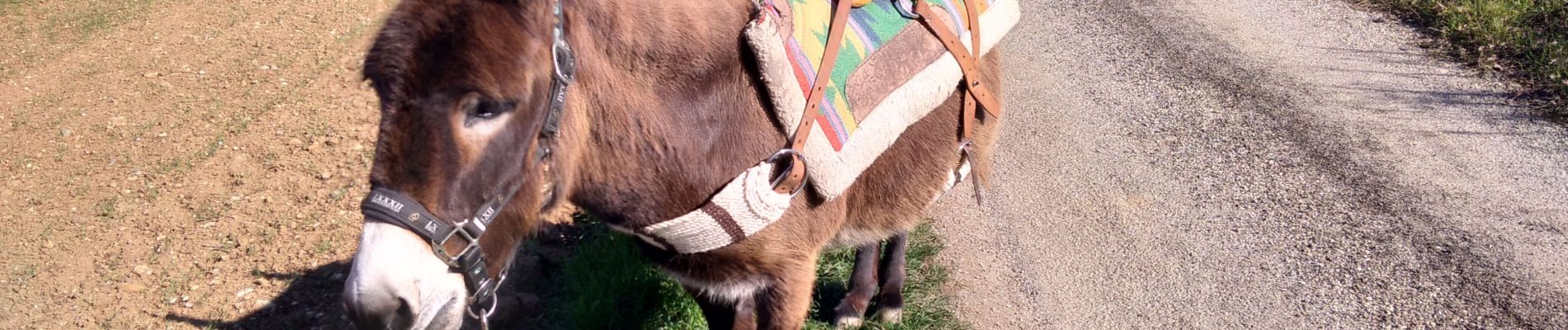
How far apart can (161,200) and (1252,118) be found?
5.41m

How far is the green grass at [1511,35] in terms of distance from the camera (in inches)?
209

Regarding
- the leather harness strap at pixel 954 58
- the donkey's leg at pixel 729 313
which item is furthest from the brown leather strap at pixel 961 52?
the donkey's leg at pixel 729 313

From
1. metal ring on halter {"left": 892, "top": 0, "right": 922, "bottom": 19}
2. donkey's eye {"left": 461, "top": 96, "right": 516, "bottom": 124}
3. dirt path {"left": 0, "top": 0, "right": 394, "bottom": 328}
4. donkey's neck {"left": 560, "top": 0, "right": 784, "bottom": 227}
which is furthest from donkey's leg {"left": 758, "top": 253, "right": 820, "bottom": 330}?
dirt path {"left": 0, "top": 0, "right": 394, "bottom": 328}

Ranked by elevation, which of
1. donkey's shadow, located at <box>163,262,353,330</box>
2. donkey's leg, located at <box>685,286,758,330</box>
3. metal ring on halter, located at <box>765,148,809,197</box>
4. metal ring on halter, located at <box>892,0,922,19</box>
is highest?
metal ring on halter, located at <box>892,0,922,19</box>

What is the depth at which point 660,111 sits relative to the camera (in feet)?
6.52

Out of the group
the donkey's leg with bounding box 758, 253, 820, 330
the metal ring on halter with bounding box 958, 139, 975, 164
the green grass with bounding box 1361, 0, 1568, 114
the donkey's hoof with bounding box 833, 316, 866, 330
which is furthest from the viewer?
the green grass with bounding box 1361, 0, 1568, 114

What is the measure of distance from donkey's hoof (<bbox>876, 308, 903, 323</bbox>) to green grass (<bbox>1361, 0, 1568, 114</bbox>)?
12.8 ft

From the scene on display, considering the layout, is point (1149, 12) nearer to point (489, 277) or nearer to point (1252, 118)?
point (1252, 118)

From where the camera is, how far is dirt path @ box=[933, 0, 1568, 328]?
3.75 meters

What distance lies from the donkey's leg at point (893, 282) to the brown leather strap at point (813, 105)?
1.57 m

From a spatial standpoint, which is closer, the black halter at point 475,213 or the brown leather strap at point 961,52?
the black halter at point 475,213

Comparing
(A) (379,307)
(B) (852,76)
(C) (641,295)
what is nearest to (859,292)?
(C) (641,295)

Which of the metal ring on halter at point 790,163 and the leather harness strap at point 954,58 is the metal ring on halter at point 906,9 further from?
the metal ring on halter at point 790,163

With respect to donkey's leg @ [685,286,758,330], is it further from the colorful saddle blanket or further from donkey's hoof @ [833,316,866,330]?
donkey's hoof @ [833,316,866,330]
